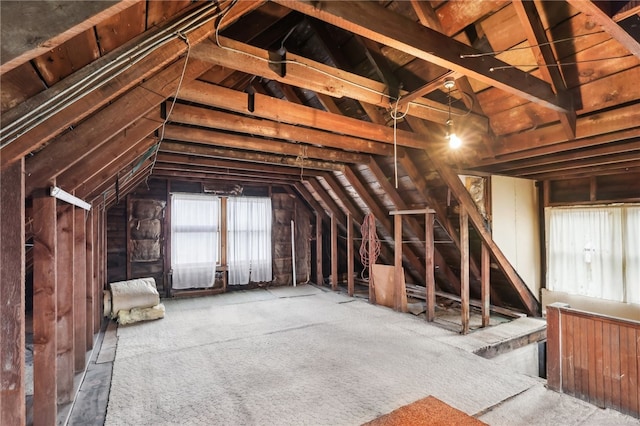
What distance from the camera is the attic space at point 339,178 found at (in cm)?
117

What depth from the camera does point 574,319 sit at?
256 cm

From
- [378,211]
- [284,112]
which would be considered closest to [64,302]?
[284,112]

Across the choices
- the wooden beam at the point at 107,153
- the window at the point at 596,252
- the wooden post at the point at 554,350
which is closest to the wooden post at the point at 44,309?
the wooden beam at the point at 107,153

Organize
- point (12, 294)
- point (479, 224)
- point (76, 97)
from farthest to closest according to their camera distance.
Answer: point (479, 224), point (12, 294), point (76, 97)

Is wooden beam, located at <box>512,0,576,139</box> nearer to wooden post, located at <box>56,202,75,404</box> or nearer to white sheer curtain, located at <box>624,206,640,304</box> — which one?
white sheer curtain, located at <box>624,206,640,304</box>

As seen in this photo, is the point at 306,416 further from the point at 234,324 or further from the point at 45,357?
the point at 234,324

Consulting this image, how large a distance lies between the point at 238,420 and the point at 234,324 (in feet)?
7.08

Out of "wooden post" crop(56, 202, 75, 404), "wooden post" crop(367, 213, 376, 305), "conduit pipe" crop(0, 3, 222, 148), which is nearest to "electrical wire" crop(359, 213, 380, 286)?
"wooden post" crop(367, 213, 376, 305)

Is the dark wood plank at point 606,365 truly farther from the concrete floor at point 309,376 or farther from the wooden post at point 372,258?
the wooden post at point 372,258

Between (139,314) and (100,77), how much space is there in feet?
13.8

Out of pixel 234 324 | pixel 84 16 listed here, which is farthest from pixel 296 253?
pixel 84 16

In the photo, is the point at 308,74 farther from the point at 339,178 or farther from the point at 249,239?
the point at 249,239

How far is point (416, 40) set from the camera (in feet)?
5.17

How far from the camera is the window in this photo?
3.78 meters
